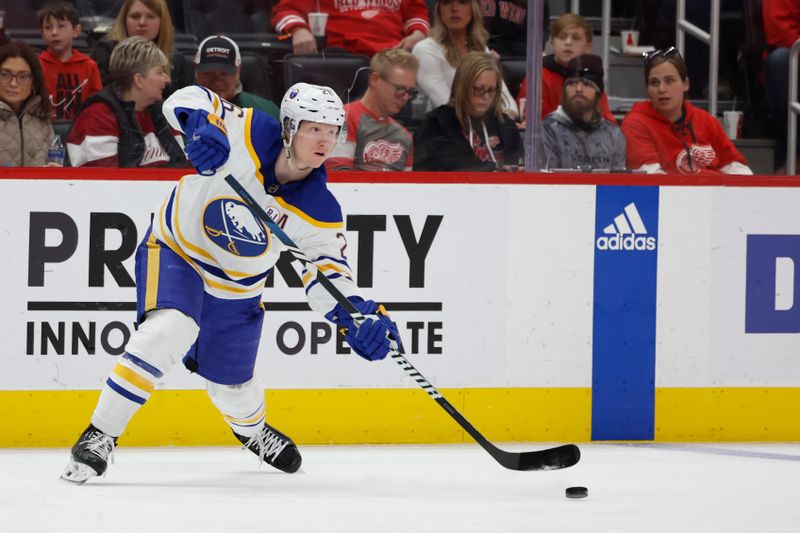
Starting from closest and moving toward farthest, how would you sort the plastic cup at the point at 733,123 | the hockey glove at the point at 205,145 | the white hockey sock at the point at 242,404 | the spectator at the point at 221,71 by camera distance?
the hockey glove at the point at 205,145 < the white hockey sock at the point at 242,404 < the spectator at the point at 221,71 < the plastic cup at the point at 733,123

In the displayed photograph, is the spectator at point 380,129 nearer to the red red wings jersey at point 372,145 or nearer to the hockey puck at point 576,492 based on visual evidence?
the red red wings jersey at point 372,145

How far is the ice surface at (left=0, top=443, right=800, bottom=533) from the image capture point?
3018 mm

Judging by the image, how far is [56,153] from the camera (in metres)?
4.02

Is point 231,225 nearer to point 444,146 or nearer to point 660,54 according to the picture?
point 444,146

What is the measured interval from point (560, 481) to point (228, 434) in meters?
1.14

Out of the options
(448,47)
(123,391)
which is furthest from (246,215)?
(448,47)

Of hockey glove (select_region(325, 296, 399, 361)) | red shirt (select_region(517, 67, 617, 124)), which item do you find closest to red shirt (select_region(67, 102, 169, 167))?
hockey glove (select_region(325, 296, 399, 361))

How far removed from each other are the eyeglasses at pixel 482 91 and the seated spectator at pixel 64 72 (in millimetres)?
1185

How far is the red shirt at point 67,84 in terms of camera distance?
402 cm

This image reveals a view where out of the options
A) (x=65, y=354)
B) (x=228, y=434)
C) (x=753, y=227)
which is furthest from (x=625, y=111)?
(x=65, y=354)

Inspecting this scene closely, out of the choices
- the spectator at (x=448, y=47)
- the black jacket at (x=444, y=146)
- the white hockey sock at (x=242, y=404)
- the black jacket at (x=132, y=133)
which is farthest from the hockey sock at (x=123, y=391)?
the spectator at (x=448, y=47)

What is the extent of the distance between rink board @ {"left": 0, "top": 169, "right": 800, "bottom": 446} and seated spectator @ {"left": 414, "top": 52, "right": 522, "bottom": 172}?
0.20ft

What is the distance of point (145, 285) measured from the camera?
340cm

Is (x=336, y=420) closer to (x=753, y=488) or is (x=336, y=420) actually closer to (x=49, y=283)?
(x=49, y=283)
